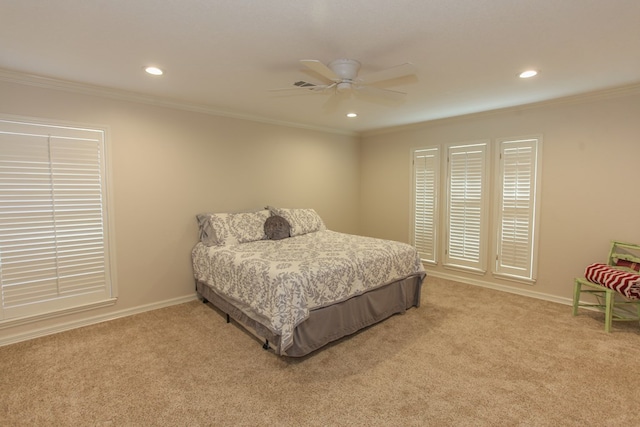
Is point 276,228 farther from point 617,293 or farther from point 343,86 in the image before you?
point 617,293

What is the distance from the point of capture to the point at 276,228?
12.8 ft

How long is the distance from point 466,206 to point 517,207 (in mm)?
630

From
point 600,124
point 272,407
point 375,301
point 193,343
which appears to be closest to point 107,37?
point 193,343

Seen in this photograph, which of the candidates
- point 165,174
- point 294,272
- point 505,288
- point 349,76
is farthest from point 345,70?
point 505,288

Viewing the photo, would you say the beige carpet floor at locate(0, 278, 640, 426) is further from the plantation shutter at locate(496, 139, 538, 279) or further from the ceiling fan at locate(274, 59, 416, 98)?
the ceiling fan at locate(274, 59, 416, 98)

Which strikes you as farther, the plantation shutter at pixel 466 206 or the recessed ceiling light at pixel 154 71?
the plantation shutter at pixel 466 206

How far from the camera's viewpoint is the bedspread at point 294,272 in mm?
2395

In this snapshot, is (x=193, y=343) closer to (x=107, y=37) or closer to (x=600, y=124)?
(x=107, y=37)

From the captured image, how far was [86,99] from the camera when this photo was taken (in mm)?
3051

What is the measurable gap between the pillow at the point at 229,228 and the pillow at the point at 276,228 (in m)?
0.07

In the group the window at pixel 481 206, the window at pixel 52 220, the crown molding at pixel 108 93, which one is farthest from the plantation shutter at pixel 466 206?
the window at pixel 52 220

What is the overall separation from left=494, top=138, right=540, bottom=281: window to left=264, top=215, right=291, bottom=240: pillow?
2.73 m

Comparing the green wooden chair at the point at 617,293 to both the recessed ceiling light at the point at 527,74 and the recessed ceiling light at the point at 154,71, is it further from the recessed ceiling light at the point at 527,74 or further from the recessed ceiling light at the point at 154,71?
the recessed ceiling light at the point at 154,71

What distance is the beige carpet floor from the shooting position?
6.25 ft
